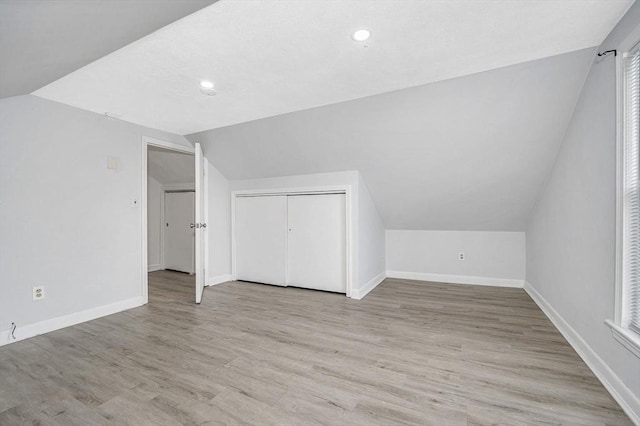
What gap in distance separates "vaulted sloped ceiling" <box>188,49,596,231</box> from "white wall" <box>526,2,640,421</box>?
0.25 meters

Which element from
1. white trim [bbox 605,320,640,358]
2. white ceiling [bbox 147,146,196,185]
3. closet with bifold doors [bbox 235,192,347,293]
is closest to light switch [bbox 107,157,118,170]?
white ceiling [bbox 147,146,196,185]

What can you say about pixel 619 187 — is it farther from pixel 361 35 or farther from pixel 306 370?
pixel 306 370

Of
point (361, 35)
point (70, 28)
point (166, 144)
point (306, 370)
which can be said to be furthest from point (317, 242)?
point (70, 28)

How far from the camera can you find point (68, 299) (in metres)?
2.80

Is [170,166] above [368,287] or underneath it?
above

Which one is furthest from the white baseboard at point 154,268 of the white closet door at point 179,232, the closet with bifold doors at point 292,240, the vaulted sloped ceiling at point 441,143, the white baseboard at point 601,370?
the white baseboard at point 601,370

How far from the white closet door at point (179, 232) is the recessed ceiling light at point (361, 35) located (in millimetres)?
4518

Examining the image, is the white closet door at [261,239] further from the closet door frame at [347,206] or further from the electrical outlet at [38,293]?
the electrical outlet at [38,293]

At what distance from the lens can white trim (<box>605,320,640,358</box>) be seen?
144cm

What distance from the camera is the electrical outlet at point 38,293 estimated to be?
2.57 m

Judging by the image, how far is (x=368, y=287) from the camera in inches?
155

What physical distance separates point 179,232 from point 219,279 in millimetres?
1653

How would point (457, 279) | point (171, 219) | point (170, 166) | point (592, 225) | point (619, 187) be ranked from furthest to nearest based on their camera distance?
point (171, 219) < point (170, 166) < point (457, 279) < point (592, 225) < point (619, 187)

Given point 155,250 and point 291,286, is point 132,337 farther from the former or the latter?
point 155,250
